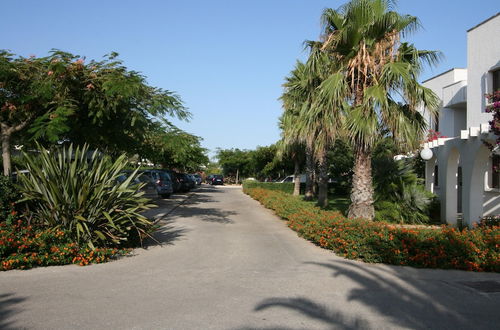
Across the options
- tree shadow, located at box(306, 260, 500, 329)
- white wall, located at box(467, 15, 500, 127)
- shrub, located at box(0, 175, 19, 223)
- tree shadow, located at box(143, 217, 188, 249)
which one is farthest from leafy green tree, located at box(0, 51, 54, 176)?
white wall, located at box(467, 15, 500, 127)

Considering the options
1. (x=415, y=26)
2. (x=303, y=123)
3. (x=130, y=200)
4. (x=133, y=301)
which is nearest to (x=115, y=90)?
(x=130, y=200)

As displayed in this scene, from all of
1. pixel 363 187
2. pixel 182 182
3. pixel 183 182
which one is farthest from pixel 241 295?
pixel 183 182

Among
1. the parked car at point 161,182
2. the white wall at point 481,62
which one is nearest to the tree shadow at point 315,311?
the white wall at point 481,62

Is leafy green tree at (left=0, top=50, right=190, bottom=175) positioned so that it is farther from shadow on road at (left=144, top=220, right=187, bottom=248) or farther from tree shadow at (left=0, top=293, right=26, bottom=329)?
tree shadow at (left=0, top=293, right=26, bottom=329)

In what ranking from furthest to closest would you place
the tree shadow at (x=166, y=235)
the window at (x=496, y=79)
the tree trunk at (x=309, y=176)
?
the tree trunk at (x=309, y=176), the window at (x=496, y=79), the tree shadow at (x=166, y=235)

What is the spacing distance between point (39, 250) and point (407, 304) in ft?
19.9

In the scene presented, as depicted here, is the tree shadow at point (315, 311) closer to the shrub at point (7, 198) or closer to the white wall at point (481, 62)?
the shrub at point (7, 198)

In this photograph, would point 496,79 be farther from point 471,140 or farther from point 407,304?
point 407,304

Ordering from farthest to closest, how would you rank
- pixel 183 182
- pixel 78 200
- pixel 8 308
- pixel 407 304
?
1. pixel 183 182
2. pixel 78 200
3. pixel 407 304
4. pixel 8 308

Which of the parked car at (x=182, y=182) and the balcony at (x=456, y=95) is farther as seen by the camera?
the parked car at (x=182, y=182)

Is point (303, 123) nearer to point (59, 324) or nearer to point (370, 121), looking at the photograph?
point (370, 121)

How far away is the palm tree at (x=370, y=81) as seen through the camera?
11367mm

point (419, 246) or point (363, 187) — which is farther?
point (363, 187)

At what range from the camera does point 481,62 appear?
16672 mm
